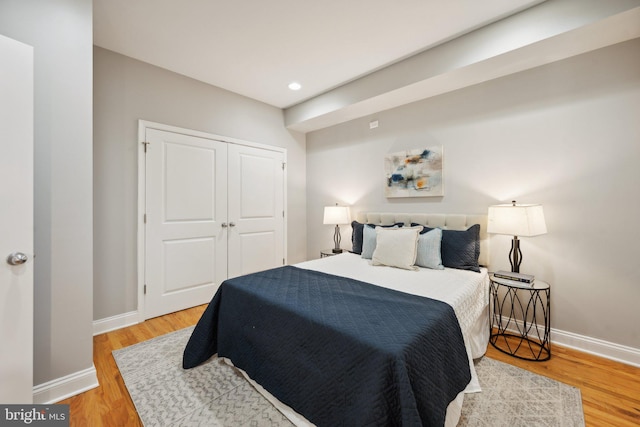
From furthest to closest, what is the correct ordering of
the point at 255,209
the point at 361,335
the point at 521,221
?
the point at 255,209, the point at 521,221, the point at 361,335

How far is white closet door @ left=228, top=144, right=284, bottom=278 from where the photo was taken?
11.5 feet

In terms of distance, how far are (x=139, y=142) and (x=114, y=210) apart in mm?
724

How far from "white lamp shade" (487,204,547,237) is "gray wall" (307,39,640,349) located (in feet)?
1.00

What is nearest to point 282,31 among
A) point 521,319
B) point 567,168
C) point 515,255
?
point 567,168

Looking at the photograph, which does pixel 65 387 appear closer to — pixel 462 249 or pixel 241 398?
pixel 241 398

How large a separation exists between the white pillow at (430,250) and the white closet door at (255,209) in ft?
7.15

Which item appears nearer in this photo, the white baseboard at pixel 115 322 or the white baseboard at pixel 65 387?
the white baseboard at pixel 65 387

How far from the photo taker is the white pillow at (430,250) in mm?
2471

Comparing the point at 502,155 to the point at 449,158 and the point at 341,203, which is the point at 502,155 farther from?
the point at 341,203

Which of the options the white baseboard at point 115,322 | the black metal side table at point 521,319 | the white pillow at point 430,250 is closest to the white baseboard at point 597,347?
the black metal side table at point 521,319

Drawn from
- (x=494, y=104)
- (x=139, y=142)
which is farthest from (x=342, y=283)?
(x=139, y=142)

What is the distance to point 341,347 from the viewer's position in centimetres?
127

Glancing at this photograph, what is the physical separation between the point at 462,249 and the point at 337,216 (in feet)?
5.24

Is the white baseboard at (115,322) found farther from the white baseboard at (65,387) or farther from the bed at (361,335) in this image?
the bed at (361,335)
